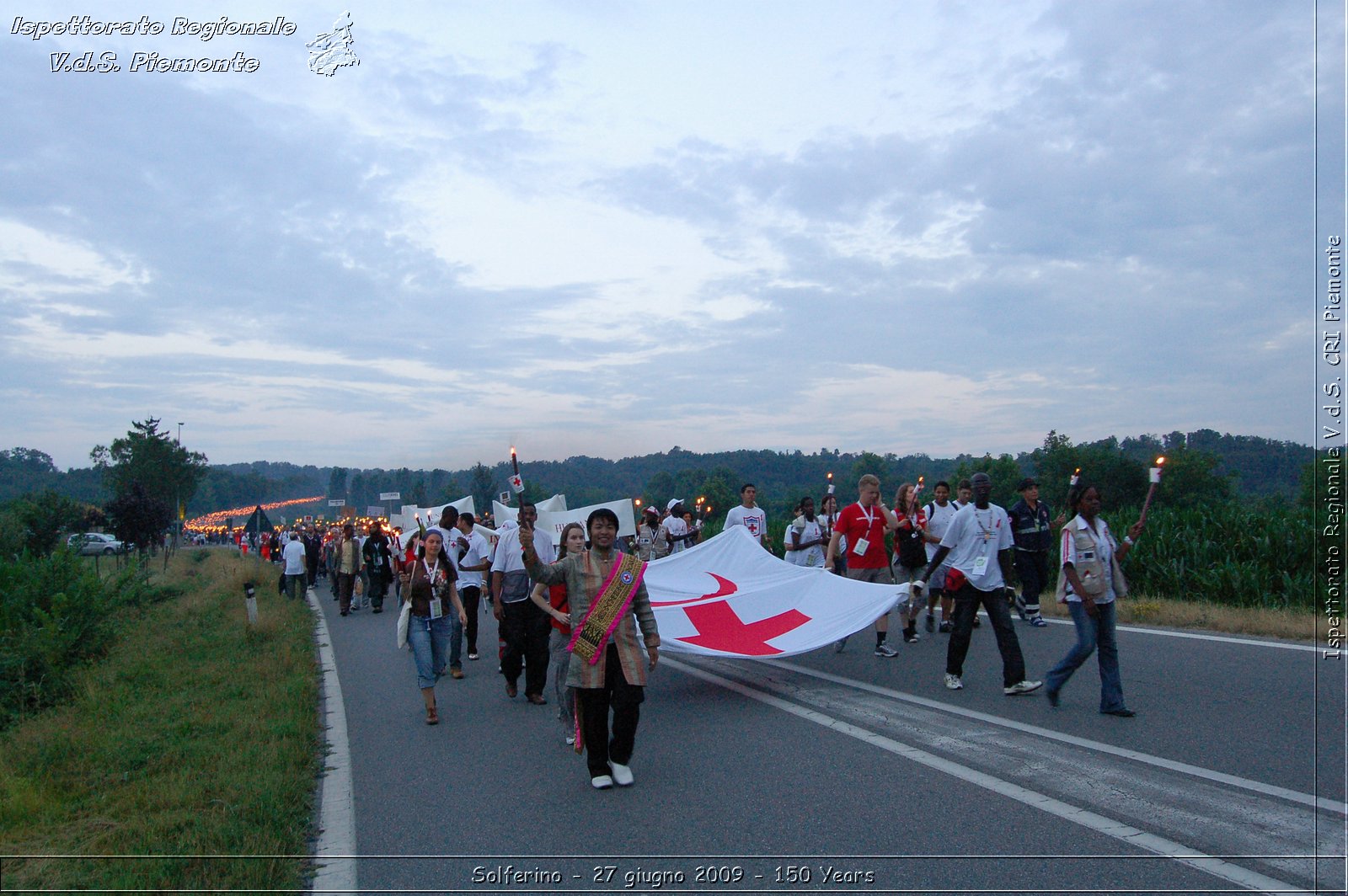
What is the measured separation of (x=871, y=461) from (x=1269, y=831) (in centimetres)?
10552

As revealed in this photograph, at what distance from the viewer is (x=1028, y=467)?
84188 millimetres

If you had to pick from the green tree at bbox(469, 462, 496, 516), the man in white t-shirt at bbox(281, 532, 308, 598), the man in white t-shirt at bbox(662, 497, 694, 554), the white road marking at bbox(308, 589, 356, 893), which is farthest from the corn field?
the green tree at bbox(469, 462, 496, 516)

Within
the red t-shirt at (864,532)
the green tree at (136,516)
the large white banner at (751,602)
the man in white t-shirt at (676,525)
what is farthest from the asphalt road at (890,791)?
the green tree at (136,516)

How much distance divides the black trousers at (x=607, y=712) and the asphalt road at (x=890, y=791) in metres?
0.24

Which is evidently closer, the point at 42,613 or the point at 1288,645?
the point at 1288,645

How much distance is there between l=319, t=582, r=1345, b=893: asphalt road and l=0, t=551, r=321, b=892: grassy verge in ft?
1.68

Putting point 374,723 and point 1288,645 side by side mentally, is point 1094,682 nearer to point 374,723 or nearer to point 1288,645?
point 1288,645

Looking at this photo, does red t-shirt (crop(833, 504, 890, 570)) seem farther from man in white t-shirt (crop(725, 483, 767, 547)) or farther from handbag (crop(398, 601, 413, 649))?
handbag (crop(398, 601, 413, 649))

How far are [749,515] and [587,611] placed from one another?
8.07m

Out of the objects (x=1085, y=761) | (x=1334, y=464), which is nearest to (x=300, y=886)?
(x=1085, y=761)

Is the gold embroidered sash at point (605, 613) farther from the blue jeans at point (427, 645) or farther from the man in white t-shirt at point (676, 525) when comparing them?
→ the man in white t-shirt at point (676, 525)

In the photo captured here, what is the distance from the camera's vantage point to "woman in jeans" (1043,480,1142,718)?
23.0 feet

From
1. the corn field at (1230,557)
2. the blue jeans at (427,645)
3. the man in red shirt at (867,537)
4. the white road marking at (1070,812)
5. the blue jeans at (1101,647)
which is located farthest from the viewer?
the corn field at (1230,557)

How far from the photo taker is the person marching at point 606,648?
5.88m
